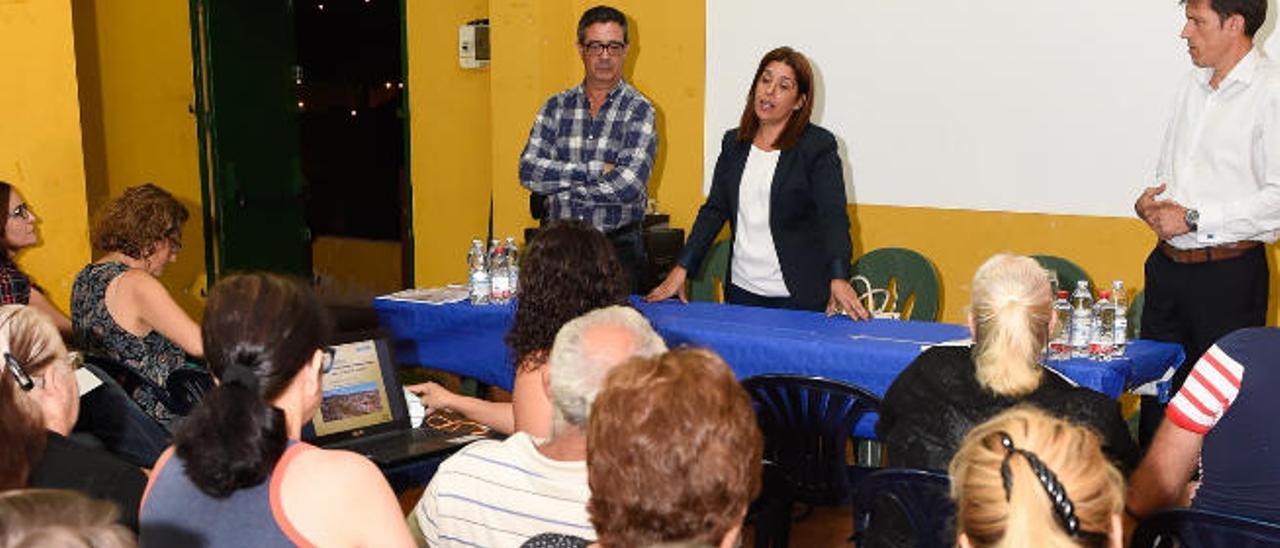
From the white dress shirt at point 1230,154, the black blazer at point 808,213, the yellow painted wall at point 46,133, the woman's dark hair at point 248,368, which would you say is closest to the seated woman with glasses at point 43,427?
the woman's dark hair at point 248,368

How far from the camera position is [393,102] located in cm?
1044

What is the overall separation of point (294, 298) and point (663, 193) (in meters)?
4.49

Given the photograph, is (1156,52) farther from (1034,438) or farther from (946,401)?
(1034,438)

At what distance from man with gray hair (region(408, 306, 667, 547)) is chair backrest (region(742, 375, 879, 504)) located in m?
0.97

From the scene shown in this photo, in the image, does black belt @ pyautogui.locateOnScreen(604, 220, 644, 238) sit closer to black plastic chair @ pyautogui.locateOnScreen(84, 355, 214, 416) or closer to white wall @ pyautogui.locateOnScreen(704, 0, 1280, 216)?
white wall @ pyautogui.locateOnScreen(704, 0, 1280, 216)

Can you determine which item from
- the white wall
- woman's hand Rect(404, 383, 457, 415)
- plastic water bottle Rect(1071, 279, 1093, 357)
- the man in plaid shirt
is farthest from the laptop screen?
the white wall

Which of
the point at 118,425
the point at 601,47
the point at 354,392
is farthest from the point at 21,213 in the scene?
the point at 601,47

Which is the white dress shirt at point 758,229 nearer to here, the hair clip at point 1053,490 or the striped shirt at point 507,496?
the striped shirt at point 507,496

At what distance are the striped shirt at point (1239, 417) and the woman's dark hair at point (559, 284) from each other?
1276 mm

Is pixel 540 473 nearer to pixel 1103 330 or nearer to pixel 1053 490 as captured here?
pixel 1053 490

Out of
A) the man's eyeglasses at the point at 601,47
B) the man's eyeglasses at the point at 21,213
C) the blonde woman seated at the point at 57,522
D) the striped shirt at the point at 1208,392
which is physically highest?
the man's eyeglasses at the point at 601,47

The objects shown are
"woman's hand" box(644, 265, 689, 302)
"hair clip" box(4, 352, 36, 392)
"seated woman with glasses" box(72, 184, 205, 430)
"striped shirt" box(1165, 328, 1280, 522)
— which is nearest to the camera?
"hair clip" box(4, 352, 36, 392)

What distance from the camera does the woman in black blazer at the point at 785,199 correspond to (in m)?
4.29

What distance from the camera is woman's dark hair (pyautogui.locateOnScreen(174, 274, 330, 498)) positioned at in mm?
1826
